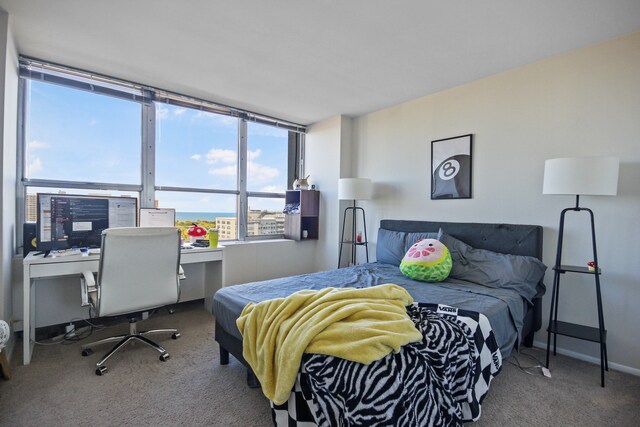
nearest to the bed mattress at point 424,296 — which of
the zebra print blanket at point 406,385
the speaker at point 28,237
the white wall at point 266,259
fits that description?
the zebra print blanket at point 406,385

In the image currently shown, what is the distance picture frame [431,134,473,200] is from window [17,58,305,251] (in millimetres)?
2091

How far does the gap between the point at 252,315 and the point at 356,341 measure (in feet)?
2.11

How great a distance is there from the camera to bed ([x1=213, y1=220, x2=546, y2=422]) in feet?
6.36

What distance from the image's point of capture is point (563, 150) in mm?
2406

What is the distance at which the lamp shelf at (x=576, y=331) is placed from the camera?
2.03m

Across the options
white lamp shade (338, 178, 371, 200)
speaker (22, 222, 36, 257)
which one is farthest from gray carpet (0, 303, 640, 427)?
white lamp shade (338, 178, 371, 200)

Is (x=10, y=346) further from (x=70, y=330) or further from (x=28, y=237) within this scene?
(x=28, y=237)

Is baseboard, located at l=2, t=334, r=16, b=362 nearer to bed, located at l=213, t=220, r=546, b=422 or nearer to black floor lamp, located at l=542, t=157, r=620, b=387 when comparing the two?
bed, located at l=213, t=220, r=546, b=422

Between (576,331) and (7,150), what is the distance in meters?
4.30

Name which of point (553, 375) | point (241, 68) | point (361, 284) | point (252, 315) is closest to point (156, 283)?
point (252, 315)

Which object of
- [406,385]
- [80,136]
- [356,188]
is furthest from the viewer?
[356,188]

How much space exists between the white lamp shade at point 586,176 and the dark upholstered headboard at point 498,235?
544 mm

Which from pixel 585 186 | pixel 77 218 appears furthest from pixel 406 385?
pixel 77 218

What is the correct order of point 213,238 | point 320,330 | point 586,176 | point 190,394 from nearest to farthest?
point 320,330 → point 190,394 → point 586,176 → point 213,238
